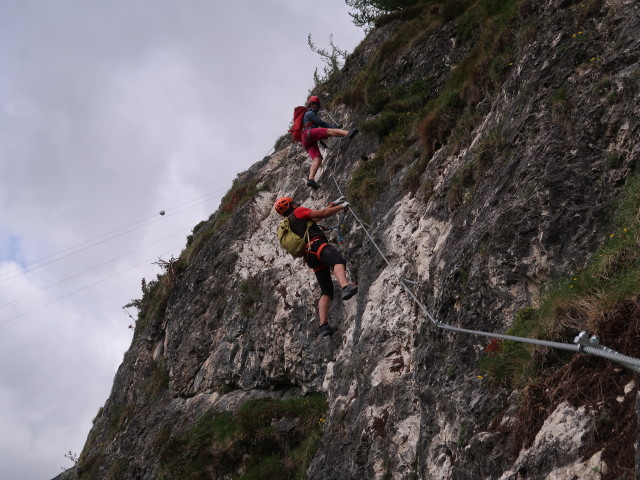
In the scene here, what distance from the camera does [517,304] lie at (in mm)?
7074

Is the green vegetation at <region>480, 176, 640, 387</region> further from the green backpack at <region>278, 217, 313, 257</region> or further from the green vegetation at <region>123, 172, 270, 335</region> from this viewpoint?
the green vegetation at <region>123, 172, 270, 335</region>

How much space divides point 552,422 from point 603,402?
559mm

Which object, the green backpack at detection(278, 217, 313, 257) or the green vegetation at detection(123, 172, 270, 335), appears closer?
the green backpack at detection(278, 217, 313, 257)

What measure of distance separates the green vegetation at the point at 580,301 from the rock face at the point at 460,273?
0.19m

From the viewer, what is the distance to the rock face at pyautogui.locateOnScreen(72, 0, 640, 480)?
22.2 feet

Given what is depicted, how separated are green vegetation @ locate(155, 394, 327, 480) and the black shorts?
2.78m

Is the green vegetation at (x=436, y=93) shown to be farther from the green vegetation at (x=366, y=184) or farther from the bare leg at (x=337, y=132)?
the bare leg at (x=337, y=132)

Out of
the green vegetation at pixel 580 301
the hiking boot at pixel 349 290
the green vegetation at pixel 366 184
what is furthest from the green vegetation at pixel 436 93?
the green vegetation at pixel 580 301

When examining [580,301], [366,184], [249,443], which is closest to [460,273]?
[580,301]

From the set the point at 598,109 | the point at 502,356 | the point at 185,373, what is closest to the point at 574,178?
the point at 598,109

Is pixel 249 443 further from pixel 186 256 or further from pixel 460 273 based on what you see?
pixel 186 256

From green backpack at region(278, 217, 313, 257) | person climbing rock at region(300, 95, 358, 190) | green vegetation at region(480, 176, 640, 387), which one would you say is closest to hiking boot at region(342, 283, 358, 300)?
green backpack at region(278, 217, 313, 257)

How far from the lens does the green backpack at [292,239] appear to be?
10532 millimetres

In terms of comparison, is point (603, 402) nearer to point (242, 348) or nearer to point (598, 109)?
point (598, 109)
